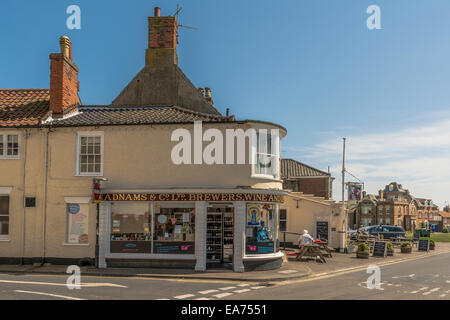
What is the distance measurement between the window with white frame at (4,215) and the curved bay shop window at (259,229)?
35.0ft

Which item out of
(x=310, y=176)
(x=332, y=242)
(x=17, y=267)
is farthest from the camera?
(x=310, y=176)

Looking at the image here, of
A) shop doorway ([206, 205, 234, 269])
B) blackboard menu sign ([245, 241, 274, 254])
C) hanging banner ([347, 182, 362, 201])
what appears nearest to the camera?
blackboard menu sign ([245, 241, 274, 254])

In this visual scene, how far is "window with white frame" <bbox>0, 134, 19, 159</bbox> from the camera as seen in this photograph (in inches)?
767

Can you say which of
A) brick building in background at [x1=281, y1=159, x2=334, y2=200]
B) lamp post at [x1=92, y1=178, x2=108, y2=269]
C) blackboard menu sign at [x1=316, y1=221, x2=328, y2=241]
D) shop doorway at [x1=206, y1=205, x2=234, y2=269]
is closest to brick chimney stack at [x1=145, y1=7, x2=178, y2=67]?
lamp post at [x1=92, y1=178, x2=108, y2=269]

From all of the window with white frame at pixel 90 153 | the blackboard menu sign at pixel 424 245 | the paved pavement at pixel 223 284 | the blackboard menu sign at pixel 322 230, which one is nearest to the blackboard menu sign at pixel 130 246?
the paved pavement at pixel 223 284

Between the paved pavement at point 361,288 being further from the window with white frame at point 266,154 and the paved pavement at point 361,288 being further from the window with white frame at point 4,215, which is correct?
the window with white frame at point 4,215

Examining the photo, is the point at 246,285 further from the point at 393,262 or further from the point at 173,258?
the point at 393,262

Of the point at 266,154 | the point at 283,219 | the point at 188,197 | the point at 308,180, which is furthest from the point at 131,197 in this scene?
the point at 308,180

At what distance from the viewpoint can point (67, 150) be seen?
19281 mm

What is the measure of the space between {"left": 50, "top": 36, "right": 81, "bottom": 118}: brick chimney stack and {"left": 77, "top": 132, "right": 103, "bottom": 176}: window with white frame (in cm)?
225

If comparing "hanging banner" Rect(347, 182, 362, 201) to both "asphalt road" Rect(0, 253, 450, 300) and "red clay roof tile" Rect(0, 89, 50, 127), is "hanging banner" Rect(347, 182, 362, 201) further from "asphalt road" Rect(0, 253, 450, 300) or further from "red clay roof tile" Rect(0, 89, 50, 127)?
"red clay roof tile" Rect(0, 89, 50, 127)

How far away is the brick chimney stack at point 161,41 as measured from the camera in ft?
79.3
